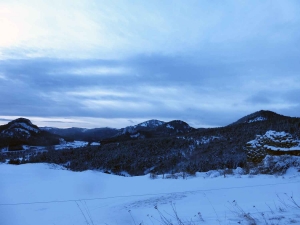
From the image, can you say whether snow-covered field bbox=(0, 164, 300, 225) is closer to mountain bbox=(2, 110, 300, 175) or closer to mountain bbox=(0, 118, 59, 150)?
mountain bbox=(2, 110, 300, 175)

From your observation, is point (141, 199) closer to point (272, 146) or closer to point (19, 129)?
point (272, 146)

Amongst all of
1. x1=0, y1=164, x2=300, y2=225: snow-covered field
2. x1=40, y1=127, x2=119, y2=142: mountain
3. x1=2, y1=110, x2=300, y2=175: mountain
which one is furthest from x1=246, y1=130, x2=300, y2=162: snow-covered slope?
x1=40, y1=127, x2=119, y2=142: mountain

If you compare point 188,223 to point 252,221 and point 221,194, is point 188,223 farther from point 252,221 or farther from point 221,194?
point 221,194

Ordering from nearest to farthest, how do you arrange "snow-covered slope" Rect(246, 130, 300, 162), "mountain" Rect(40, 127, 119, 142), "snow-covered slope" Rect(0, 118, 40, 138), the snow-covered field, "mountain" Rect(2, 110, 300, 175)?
the snow-covered field, "snow-covered slope" Rect(246, 130, 300, 162), "mountain" Rect(2, 110, 300, 175), "snow-covered slope" Rect(0, 118, 40, 138), "mountain" Rect(40, 127, 119, 142)

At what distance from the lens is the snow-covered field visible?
241 inches

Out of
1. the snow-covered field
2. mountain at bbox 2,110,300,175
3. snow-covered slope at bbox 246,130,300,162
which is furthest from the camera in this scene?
mountain at bbox 2,110,300,175

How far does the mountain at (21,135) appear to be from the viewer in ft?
198

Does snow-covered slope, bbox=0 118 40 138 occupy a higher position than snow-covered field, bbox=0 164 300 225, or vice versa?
snow-covered slope, bbox=0 118 40 138

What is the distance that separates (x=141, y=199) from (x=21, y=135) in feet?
214

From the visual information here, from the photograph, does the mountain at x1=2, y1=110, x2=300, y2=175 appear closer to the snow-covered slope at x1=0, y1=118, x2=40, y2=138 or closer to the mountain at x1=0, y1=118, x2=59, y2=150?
the mountain at x1=0, y1=118, x2=59, y2=150

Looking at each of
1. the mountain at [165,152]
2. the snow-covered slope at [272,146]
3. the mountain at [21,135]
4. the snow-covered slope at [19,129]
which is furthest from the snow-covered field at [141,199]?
the snow-covered slope at [19,129]

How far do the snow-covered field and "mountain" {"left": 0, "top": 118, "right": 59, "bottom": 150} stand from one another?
2034 inches

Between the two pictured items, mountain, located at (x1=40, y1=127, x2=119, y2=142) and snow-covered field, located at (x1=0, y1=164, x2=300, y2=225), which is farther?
mountain, located at (x1=40, y1=127, x2=119, y2=142)

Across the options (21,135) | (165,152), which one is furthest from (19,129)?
(165,152)
